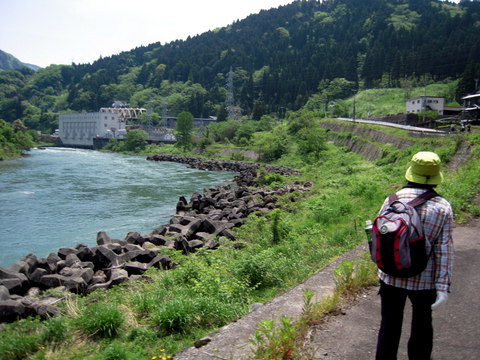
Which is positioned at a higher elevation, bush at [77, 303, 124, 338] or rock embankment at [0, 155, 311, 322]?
bush at [77, 303, 124, 338]

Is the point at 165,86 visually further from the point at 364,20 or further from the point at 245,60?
the point at 364,20

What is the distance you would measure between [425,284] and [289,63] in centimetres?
12262

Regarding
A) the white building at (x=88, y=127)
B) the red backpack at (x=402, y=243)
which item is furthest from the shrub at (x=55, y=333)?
the white building at (x=88, y=127)

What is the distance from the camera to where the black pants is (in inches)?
120

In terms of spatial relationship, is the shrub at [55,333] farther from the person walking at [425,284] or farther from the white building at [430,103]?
the white building at [430,103]

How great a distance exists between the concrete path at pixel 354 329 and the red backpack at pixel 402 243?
137 cm

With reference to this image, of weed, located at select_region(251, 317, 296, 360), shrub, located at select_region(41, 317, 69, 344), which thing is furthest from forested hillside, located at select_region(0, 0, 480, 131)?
shrub, located at select_region(41, 317, 69, 344)

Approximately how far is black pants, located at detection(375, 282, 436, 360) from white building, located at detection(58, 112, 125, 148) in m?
108

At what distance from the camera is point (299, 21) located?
7146 inches

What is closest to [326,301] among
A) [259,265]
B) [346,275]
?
[346,275]

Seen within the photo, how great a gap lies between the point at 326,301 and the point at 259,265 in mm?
2798

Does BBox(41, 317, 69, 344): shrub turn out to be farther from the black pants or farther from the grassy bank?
the black pants

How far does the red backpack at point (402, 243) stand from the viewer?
113 inches

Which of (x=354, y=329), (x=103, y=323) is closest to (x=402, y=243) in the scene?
(x=354, y=329)
